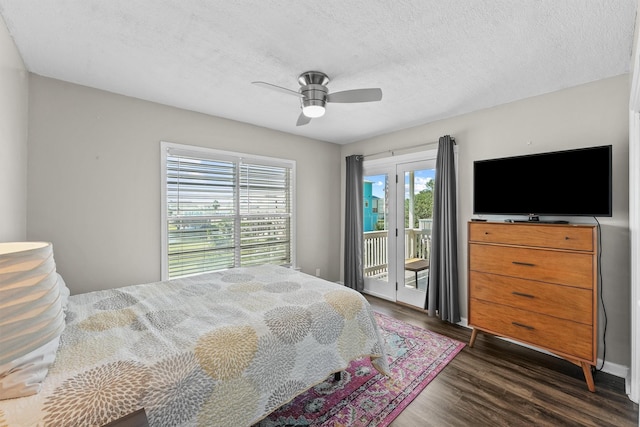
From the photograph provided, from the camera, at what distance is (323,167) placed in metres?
4.63

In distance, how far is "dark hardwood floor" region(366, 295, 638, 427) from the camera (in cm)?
185

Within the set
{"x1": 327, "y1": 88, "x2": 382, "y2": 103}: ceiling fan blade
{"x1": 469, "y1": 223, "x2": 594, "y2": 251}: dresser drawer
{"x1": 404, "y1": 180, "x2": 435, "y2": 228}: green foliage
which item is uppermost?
{"x1": 327, "y1": 88, "x2": 382, "y2": 103}: ceiling fan blade

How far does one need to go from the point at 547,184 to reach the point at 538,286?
0.92 meters

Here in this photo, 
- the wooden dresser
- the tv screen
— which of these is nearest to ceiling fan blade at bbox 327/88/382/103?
the tv screen

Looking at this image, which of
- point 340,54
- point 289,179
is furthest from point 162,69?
point 289,179

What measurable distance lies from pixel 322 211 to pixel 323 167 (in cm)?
74

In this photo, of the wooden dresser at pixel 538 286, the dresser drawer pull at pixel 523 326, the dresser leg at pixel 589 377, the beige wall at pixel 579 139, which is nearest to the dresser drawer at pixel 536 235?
the wooden dresser at pixel 538 286

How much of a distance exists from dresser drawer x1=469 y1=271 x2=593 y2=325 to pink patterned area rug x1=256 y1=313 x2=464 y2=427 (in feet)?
2.13

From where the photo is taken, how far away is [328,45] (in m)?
1.89

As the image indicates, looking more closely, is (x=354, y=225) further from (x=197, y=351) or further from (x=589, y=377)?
(x=197, y=351)

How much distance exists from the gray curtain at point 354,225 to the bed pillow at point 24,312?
3779mm

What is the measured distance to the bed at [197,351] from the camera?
110cm

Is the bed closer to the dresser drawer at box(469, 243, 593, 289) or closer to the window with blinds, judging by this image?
the window with blinds

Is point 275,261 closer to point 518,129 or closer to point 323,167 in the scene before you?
point 323,167
